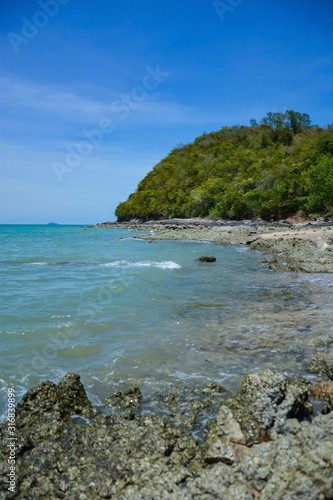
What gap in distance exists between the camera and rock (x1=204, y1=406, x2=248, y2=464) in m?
3.99

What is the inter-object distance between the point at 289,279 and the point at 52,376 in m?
12.2

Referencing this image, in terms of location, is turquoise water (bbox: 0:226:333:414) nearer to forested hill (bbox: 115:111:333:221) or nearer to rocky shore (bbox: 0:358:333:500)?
rocky shore (bbox: 0:358:333:500)

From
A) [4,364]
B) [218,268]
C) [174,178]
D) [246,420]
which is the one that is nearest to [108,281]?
[218,268]

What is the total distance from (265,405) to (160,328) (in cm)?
515

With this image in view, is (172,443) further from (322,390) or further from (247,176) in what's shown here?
(247,176)

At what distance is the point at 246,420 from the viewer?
15.1 feet

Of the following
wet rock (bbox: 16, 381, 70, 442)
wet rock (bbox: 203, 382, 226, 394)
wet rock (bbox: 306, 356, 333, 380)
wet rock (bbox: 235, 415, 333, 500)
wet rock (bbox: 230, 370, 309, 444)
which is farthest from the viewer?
wet rock (bbox: 306, 356, 333, 380)

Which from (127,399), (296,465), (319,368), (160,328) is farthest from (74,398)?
(319,368)

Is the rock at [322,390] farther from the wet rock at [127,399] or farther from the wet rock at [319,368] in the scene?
the wet rock at [127,399]

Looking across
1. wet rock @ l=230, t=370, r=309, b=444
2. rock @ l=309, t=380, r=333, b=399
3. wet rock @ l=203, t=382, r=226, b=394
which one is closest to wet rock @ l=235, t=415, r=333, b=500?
wet rock @ l=230, t=370, r=309, b=444

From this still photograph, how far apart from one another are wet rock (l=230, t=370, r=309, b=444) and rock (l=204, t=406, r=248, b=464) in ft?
0.41

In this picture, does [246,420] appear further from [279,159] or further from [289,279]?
[279,159]

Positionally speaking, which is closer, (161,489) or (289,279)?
(161,489)

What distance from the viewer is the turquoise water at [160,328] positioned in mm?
6938
